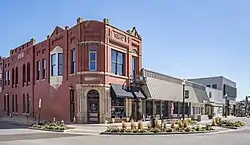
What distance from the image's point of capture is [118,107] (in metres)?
38.7

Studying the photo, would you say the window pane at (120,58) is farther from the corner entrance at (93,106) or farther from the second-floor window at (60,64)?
the second-floor window at (60,64)

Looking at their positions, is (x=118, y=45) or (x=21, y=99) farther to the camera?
(x=21, y=99)

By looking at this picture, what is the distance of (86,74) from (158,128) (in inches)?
499

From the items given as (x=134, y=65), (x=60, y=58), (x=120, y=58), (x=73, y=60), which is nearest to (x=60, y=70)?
(x=60, y=58)

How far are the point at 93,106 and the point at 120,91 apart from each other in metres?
3.65

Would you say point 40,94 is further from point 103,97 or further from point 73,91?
point 103,97

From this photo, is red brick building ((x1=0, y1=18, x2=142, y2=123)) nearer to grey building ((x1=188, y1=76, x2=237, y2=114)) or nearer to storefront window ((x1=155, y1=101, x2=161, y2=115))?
storefront window ((x1=155, y1=101, x2=161, y2=115))

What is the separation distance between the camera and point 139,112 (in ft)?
139

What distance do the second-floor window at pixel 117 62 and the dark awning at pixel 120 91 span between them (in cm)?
182

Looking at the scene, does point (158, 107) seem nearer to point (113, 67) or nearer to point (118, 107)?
point (118, 107)

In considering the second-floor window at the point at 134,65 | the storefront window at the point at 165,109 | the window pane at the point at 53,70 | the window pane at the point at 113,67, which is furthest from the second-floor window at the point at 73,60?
the storefront window at the point at 165,109

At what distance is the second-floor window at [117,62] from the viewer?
3910 centimetres

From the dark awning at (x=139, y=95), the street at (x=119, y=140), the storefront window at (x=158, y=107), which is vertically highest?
the dark awning at (x=139, y=95)

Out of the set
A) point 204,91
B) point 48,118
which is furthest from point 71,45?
point 204,91
